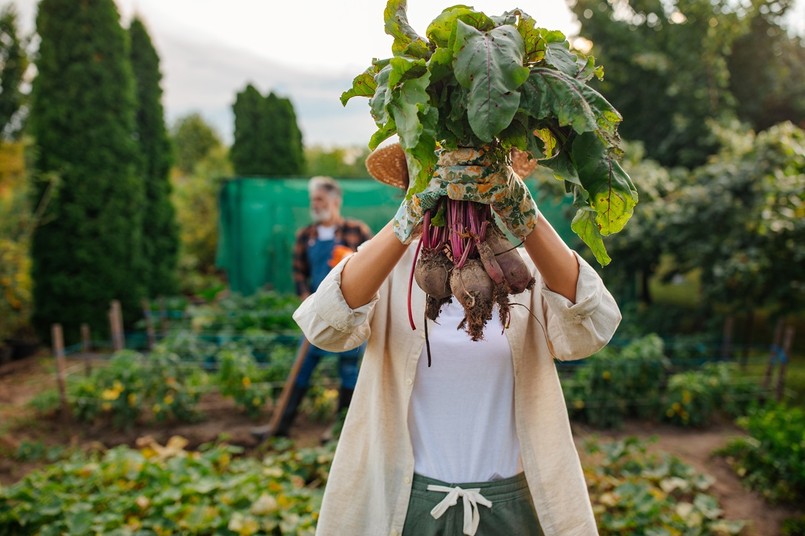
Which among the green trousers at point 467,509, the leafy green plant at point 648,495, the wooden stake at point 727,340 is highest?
the green trousers at point 467,509

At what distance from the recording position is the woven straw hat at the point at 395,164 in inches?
77.2

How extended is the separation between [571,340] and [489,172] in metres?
0.52

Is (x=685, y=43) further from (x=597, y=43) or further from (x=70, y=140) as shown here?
(x=70, y=140)

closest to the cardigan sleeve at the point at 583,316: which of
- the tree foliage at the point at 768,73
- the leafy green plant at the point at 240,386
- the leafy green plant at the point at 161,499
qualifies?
the leafy green plant at the point at 161,499

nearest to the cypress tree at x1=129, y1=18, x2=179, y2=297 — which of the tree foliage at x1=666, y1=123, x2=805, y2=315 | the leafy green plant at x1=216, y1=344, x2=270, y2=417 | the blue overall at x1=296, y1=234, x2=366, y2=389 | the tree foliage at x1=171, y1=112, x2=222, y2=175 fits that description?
the leafy green plant at x1=216, y1=344, x2=270, y2=417

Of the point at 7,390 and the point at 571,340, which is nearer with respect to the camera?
the point at 571,340

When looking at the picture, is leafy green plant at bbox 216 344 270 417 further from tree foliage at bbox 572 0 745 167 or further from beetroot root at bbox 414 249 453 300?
tree foliage at bbox 572 0 745 167

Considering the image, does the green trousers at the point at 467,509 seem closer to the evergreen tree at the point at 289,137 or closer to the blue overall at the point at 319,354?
the blue overall at the point at 319,354

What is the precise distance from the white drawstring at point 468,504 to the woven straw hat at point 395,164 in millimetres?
936

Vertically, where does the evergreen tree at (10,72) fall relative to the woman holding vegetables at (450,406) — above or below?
above

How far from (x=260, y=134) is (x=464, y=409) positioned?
1336 cm

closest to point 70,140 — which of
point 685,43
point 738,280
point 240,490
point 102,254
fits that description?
point 102,254

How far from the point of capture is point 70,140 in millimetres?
9000

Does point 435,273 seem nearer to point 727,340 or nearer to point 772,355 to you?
point 772,355
